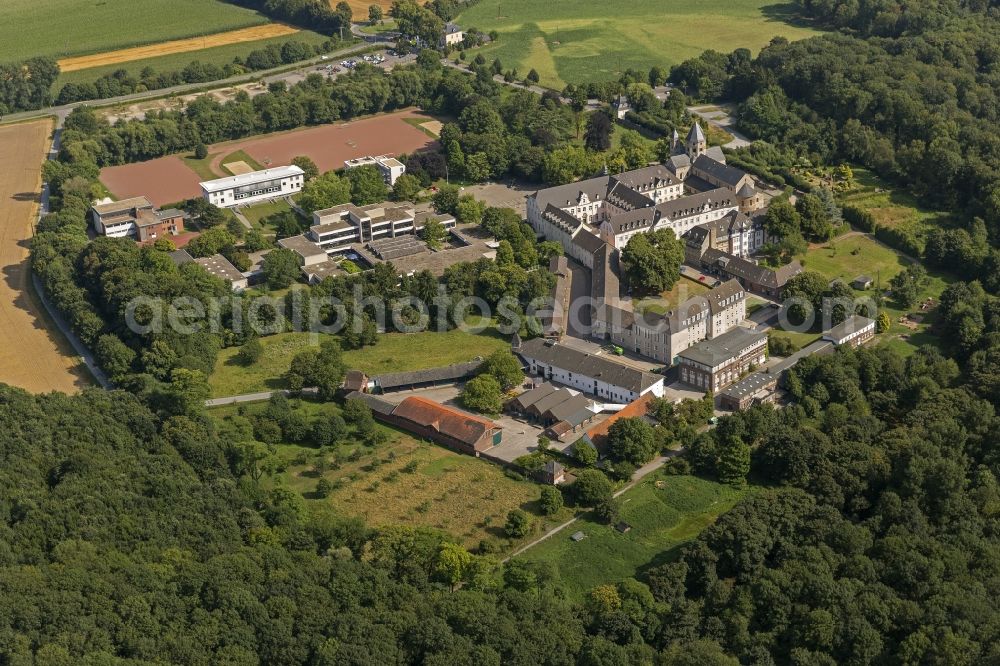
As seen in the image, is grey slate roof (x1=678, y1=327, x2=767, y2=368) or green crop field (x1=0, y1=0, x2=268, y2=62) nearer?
grey slate roof (x1=678, y1=327, x2=767, y2=368)

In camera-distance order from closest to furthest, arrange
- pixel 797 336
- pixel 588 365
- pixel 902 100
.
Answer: pixel 588 365, pixel 797 336, pixel 902 100

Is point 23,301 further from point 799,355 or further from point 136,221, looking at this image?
point 799,355

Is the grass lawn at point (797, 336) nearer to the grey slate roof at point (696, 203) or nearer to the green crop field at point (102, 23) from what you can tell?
the grey slate roof at point (696, 203)

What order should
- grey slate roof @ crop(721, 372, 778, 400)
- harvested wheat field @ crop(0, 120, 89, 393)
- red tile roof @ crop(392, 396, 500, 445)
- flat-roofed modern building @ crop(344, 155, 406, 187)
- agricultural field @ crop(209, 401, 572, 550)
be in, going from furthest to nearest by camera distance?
flat-roofed modern building @ crop(344, 155, 406, 187) → harvested wheat field @ crop(0, 120, 89, 393) → grey slate roof @ crop(721, 372, 778, 400) → red tile roof @ crop(392, 396, 500, 445) → agricultural field @ crop(209, 401, 572, 550)

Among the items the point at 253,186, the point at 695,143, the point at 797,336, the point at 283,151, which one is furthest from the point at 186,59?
the point at 797,336

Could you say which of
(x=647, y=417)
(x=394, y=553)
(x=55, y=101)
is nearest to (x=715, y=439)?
(x=647, y=417)

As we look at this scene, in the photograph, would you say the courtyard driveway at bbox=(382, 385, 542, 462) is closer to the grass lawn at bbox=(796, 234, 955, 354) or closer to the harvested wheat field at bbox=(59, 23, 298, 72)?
the grass lawn at bbox=(796, 234, 955, 354)

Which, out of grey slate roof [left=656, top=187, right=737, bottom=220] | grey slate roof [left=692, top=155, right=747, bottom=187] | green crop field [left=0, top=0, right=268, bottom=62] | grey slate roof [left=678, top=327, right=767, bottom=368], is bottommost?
grey slate roof [left=678, top=327, right=767, bottom=368]

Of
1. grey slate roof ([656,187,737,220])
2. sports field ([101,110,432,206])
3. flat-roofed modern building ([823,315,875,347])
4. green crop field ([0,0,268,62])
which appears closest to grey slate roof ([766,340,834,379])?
flat-roofed modern building ([823,315,875,347])
